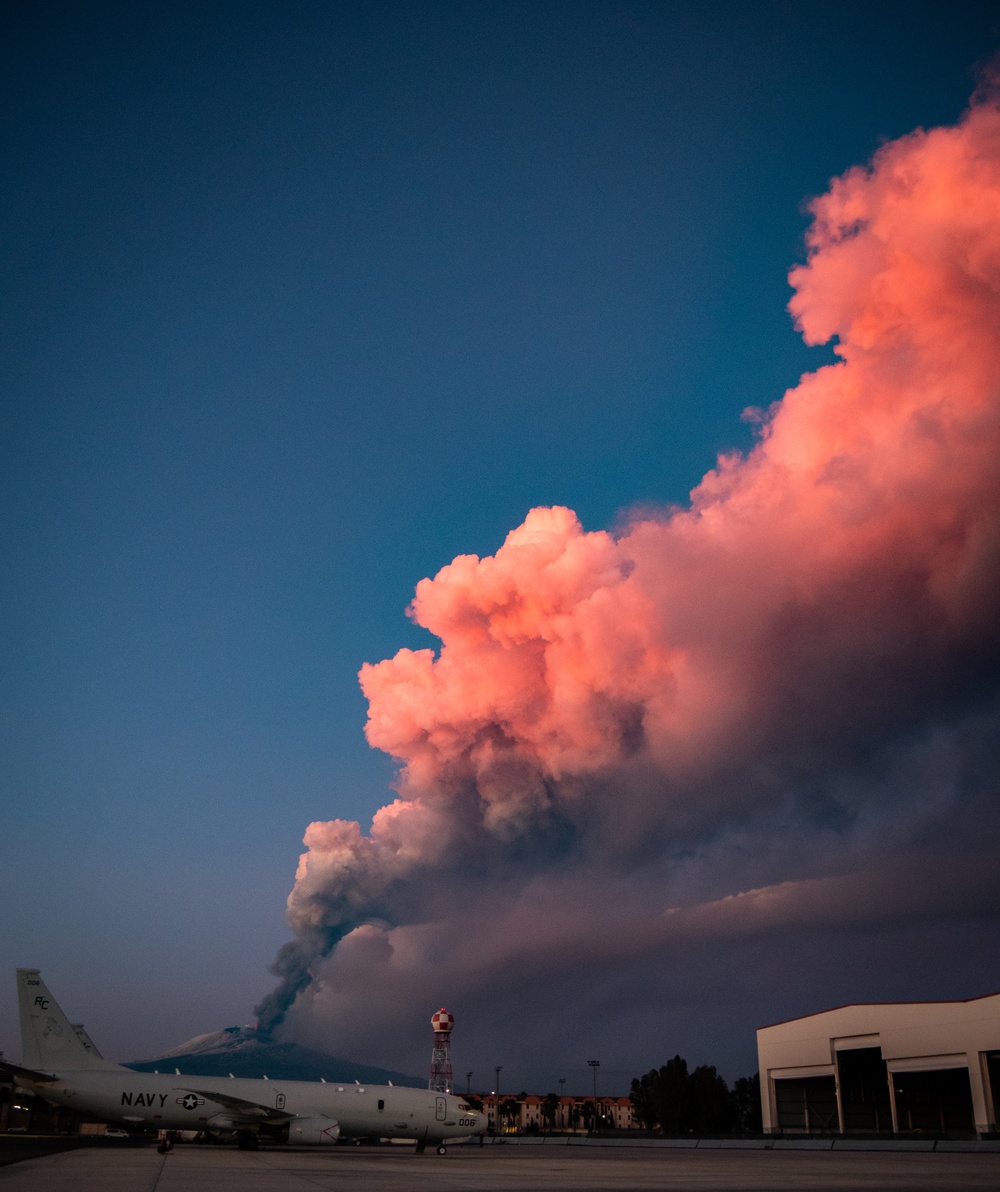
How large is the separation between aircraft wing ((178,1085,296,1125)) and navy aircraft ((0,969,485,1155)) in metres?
0.05

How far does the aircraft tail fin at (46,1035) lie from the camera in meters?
49.9

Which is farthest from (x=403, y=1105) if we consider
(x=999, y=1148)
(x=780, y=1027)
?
(x=780, y=1027)

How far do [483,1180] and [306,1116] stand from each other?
1180 inches

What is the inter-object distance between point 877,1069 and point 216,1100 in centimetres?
6378

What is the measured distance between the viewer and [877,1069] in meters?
84.0

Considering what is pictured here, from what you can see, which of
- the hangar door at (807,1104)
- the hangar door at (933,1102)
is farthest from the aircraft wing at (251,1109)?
the hangar door at (933,1102)

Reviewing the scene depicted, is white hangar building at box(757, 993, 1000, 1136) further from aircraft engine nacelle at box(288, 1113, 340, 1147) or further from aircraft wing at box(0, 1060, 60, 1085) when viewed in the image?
aircraft wing at box(0, 1060, 60, 1085)

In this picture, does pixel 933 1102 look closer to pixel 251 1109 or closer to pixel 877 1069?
pixel 877 1069

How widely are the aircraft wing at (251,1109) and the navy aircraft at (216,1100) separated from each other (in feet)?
0.17

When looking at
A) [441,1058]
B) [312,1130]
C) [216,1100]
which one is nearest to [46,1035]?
[216,1100]

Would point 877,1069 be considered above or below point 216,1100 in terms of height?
below

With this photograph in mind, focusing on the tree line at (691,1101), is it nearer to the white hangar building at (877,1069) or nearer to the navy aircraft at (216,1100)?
the white hangar building at (877,1069)

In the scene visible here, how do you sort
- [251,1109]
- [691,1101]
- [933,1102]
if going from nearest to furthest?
[251,1109]
[933,1102]
[691,1101]

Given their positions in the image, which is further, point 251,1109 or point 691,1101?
point 691,1101
